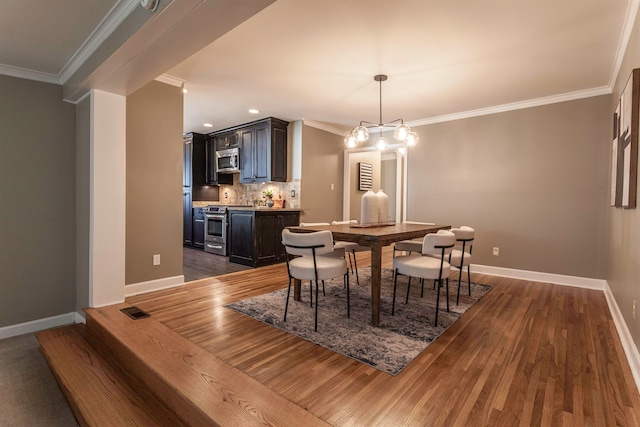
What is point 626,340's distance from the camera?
2.14 m

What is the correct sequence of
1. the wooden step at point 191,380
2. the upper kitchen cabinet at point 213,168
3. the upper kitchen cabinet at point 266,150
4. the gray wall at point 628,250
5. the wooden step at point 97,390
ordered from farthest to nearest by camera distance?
the upper kitchen cabinet at point 213,168, the upper kitchen cabinet at point 266,150, the gray wall at point 628,250, the wooden step at point 97,390, the wooden step at point 191,380

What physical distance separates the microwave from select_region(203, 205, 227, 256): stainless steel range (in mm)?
827

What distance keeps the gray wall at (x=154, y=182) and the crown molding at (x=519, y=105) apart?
12.6ft

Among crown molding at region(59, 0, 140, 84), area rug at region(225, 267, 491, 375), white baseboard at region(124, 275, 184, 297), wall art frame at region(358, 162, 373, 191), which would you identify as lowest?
area rug at region(225, 267, 491, 375)

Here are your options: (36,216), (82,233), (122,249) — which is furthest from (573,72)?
(36,216)

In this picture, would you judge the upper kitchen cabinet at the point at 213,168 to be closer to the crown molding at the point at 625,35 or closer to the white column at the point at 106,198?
the white column at the point at 106,198

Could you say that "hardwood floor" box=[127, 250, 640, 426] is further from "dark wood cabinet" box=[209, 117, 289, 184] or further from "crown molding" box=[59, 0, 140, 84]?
"dark wood cabinet" box=[209, 117, 289, 184]

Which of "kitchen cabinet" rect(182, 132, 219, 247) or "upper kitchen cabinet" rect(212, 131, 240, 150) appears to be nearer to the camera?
"upper kitchen cabinet" rect(212, 131, 240, 150)

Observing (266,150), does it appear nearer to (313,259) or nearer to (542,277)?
(313,259)

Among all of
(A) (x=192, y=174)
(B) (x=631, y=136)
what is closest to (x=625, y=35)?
(B) (x=631, y=136)

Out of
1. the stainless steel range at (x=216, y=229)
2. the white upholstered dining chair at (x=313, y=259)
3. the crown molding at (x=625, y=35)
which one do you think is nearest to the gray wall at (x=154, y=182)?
the white upholstered dining chair at (x=313, y=259)

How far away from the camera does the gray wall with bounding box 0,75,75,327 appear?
8.63 feet

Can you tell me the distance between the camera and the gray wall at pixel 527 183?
12.3ft

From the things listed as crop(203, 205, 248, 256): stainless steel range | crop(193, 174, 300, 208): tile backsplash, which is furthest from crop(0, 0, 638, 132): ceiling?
crop(203, 205, 248, 256): stainless steel range
